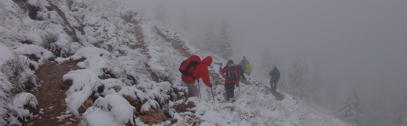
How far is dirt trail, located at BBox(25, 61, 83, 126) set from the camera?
418cm

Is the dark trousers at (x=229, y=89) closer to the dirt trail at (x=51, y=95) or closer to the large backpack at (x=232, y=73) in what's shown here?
the large backpack at (x=232, y=73)

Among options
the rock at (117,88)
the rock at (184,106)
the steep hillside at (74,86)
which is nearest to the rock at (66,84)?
the steep hillside at (74,86)

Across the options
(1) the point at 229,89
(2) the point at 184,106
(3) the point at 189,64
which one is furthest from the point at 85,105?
(1) the point at 229,89

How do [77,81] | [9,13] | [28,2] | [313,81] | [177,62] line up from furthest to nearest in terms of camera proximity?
[313,81]
[177,62]
[28,2]
[9,13]
[77,81]

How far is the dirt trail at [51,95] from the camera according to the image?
4.18 m

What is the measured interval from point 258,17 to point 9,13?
178 m

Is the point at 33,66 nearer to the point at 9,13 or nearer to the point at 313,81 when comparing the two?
the point at 9,13

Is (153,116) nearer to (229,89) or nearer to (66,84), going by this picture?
(66,84)

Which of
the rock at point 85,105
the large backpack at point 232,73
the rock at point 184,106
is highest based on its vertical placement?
the large backpack at point 232,73

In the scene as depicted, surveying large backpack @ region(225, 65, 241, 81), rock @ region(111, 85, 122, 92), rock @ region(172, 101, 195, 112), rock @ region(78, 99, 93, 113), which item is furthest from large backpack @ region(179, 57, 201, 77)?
rock @ region(78, 99, 93, 113)

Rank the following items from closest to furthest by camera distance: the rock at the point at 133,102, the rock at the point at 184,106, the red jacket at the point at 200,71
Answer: the rock at the point at 133,102 < the rock at the point at 184,106 < the red jacket at the point at 200,71

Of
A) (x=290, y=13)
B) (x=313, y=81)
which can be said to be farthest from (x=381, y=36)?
(x=313, y=81)

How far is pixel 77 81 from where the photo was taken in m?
5.19

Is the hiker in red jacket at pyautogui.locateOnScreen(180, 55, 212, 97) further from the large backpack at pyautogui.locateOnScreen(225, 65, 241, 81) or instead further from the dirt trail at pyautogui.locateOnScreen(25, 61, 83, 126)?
the dirt trail at pyautogui.locateOnScreen(25, 61, 83, 126)
